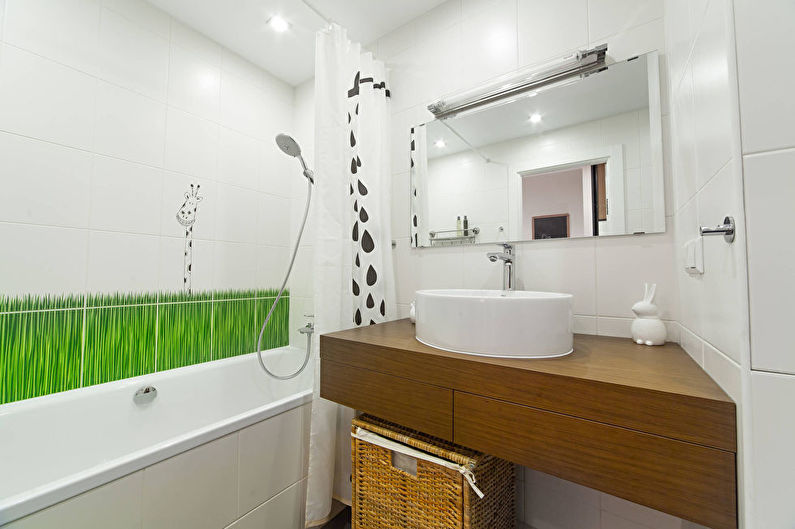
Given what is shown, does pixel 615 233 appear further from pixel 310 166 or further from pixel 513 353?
pixel 310 166

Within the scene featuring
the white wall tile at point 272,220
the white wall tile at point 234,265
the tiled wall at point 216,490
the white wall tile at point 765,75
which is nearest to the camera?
the white wall tile at point 765,75

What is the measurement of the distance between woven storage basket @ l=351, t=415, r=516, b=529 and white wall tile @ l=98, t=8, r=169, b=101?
6.30 feet

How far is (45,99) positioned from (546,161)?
82.3 inches

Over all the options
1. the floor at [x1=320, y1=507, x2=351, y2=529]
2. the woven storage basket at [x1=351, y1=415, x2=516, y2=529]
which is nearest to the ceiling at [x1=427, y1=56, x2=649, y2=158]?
the woven storage basket at [x1=351, y1=415, x2=516, y2=529]

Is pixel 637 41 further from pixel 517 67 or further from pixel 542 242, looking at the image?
pixel 542 242

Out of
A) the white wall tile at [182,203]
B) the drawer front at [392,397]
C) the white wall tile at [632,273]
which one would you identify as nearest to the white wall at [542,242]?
the white wall tile at [632,273]

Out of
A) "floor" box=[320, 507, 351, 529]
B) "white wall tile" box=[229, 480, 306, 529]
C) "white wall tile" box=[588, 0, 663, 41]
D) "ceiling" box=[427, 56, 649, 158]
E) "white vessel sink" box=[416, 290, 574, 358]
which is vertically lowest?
"floor" box=[320, 507, 351, 529]

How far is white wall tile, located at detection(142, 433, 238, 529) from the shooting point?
101 cm

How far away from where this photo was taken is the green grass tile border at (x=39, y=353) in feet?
4.12

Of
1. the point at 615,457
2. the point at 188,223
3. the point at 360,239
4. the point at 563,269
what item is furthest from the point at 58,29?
the point at 615,457

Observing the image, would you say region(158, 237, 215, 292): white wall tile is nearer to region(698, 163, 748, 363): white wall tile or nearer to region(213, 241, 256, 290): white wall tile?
region(213, 241, 256, 290): white wall tile

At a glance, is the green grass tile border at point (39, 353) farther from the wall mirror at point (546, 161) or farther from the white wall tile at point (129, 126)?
the wall mirror at point (546, 161)

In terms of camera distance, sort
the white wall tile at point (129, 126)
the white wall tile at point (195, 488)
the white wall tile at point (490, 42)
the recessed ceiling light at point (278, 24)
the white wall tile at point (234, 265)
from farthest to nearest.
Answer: the white wall tile at point (234, 265) → the recessed ceiling light at point (278, 24) → the white wall tile at point (129, 126) → the white wall tile at point (490, 42) → the white wall tile at point (195, 488)

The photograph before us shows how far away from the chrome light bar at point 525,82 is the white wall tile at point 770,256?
924mm
